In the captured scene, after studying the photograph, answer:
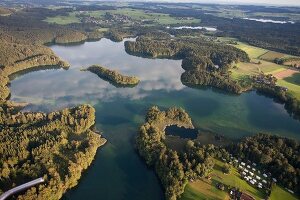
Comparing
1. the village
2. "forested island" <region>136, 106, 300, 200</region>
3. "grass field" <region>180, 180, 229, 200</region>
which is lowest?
"grass field" <region>180, 180, 229, 200</region>

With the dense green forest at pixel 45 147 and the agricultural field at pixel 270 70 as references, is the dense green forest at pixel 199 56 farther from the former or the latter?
the dense green forest at pixel 45 147

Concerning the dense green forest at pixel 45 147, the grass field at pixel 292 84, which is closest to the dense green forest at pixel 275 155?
the dense green forest at pixel 45 147

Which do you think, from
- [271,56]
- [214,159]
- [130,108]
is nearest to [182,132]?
[214,159]

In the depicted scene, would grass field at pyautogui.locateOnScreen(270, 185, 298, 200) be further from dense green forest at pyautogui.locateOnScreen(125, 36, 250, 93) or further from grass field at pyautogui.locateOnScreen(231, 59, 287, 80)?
grass field at pyautogui.locateOnScreen(231, 59, 287, 80)

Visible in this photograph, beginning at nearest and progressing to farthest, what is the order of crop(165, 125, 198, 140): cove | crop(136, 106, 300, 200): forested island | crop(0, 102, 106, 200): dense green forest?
1. crop(0, 102, 106, 200): dense green forest
2. crop(136, 106, 300, 200): forested island
3. crop(165, 125, 198, 140): cove

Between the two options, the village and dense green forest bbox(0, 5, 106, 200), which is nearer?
the village

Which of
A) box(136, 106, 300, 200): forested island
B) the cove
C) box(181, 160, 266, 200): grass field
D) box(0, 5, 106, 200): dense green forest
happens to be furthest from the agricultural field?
box(0, 5, 106, 200): dense green forest

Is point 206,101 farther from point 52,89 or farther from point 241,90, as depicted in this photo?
point 52,89
